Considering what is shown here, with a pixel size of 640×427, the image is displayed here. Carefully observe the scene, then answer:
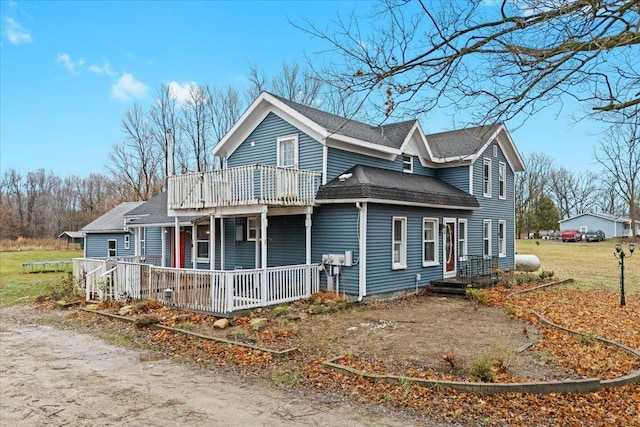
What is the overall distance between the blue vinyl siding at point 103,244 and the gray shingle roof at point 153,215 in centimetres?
266

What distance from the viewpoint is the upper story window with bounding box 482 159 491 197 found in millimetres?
18589

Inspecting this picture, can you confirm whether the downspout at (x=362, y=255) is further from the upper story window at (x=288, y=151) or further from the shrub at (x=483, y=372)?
the shrub at (x=483, y=372)

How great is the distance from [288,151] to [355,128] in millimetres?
2752

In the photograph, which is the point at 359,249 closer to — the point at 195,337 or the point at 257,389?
the point at 195,337

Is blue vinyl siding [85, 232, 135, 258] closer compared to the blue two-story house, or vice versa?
the blue two-story house

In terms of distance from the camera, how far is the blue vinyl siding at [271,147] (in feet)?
45.4

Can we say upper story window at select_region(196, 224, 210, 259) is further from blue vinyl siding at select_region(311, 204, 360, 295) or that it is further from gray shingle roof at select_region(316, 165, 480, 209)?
gray shingle roof at select_region(316, 165, 480, 209)

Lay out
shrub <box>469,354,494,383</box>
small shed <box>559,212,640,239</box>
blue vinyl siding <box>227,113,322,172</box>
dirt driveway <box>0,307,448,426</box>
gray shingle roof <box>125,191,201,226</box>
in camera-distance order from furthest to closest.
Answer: small shed <box>559,212,640,239</box>
gray shingle roof <box>125,191,201,226</box>
blue vinyl siding <box>227,113,322,172</box>
shrub <box>469,354,494,383</box>
dirt driveway <box>0,307,448,426</box>

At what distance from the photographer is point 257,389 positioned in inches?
242

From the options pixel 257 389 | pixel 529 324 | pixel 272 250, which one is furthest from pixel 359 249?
pixel 257 389

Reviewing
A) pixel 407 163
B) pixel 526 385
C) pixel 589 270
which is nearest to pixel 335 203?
pixel 407 163

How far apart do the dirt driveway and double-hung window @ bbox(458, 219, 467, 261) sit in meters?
12.4

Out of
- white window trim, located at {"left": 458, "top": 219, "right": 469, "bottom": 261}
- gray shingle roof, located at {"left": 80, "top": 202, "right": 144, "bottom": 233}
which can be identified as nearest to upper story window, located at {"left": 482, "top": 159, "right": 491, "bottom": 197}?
white window trim, located at {"left": 458, "top": 219, "right": 469, "bottom": 261}

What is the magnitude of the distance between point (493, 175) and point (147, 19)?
49.7 ft
